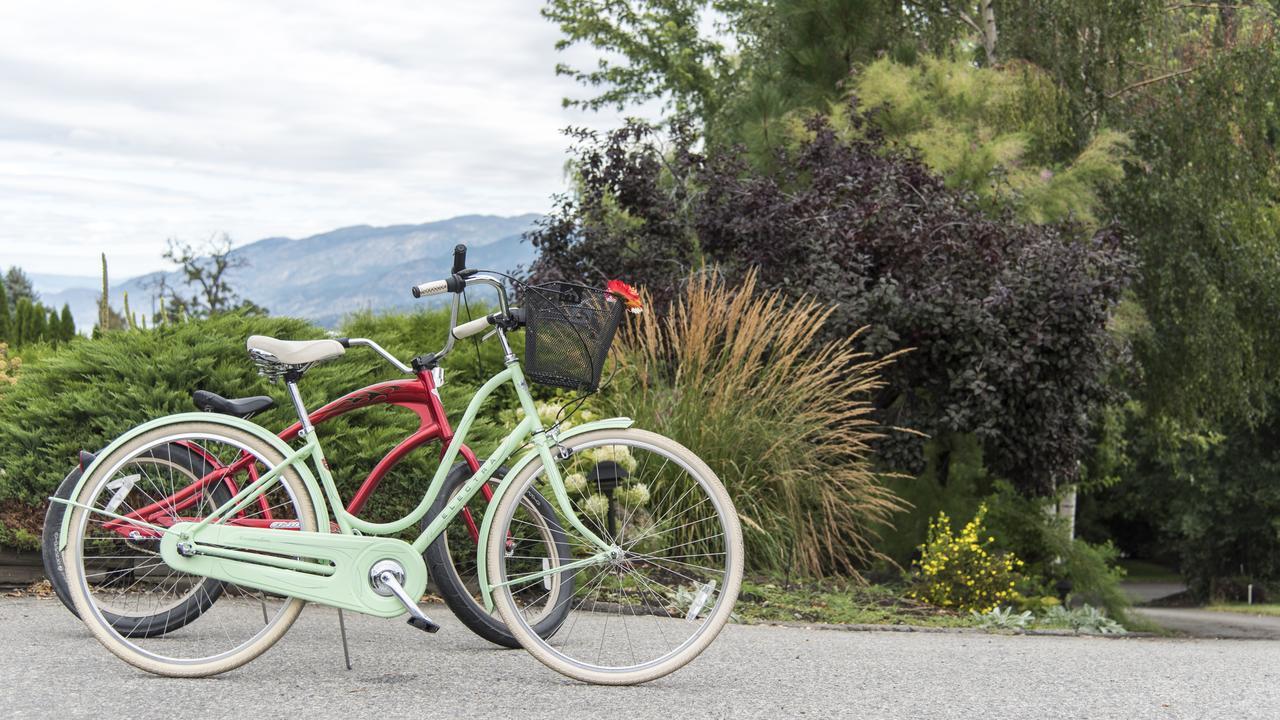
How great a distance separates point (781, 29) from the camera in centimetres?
1789

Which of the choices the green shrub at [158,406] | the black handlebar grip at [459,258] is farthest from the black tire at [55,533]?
the green shrub at [158,406]

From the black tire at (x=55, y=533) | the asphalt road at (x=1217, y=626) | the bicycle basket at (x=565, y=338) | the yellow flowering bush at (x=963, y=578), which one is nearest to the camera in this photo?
the bicycle basket at (x=565, y=338)

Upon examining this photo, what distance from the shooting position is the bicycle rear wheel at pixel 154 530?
13.0 feet

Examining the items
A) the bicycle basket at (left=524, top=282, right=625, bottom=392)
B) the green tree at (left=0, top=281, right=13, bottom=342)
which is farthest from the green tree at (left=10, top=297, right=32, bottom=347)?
the bicycle basket at (left=524, top=282, right=625, bottom=392)

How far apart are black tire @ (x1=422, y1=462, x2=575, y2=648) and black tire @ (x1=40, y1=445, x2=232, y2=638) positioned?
27.6 inches

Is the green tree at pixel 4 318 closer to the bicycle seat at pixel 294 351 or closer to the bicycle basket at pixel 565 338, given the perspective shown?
the bicycle seat at pixel 294 351

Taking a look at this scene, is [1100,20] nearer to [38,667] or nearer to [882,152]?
[882,152]

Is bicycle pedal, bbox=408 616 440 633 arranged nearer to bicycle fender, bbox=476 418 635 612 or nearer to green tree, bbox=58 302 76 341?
bicycle fender, bbox=476 418 635 612

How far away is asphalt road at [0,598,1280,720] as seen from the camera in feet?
12.2

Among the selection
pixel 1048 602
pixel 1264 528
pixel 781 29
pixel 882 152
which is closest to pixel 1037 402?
pixel 1048 602

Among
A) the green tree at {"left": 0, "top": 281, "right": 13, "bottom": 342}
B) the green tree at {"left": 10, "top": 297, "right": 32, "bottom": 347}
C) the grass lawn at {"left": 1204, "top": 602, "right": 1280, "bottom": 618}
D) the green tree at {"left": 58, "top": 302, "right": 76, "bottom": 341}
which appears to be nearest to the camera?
the green tree at {"left": 10, "top": 297, "right": 32, "bottom": 347}

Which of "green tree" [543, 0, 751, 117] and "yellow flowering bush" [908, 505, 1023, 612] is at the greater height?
"green tree" [543, 0, 751, 117]

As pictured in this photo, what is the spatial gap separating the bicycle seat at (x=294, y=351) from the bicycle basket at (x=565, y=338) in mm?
630

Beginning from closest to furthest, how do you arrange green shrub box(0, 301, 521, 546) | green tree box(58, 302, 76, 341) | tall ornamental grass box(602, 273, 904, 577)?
green shrub box(0, 301, 521, 546), tall ornamental grass box(602, 273, 904, 577), green tree box(58, 302, 76, 341)
